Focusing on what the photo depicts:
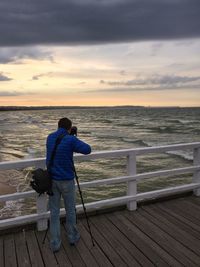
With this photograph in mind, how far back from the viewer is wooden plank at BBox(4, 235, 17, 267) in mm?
4012

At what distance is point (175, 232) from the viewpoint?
16.0 ft

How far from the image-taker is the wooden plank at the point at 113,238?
411cm

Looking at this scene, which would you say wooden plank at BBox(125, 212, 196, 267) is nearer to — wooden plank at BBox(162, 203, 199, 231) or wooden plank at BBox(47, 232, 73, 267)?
wooden plank at BBox(162, 203, 199, 231)

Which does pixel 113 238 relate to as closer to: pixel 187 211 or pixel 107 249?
pixel 107 249

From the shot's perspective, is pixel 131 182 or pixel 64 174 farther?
pixel 131 182

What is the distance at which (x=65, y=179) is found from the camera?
4.25 meters

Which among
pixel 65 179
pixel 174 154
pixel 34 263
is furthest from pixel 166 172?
pixel 174 154

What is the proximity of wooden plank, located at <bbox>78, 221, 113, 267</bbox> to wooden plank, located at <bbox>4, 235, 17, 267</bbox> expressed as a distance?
106cm

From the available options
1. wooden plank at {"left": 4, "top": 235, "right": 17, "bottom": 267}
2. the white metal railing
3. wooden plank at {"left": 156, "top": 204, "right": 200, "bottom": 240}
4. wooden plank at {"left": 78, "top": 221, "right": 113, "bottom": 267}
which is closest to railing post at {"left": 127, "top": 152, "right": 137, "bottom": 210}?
the white metal railing

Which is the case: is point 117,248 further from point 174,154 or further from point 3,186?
point 174,154

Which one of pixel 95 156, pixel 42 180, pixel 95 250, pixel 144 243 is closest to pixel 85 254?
pixel 95 250

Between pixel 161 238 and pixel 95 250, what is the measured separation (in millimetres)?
1082

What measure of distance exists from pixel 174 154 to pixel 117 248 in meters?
19.5

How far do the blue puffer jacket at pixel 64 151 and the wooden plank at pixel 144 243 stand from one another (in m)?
1.45
